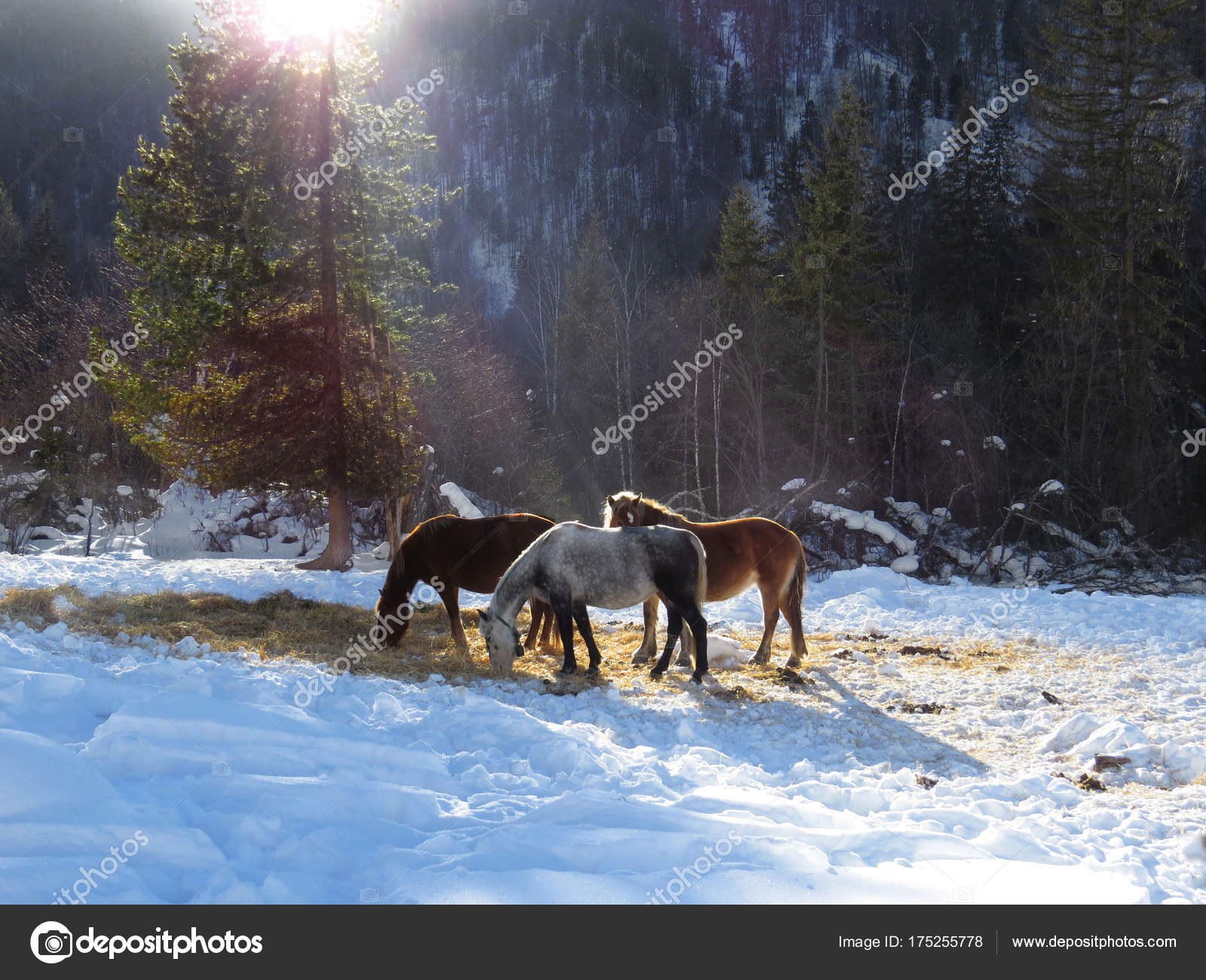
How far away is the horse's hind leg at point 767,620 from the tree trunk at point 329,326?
10.5 meters

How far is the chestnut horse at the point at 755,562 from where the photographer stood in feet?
29.2

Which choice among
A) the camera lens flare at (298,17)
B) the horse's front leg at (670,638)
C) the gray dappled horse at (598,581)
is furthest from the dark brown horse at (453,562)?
the camera lens flare at (298,17)

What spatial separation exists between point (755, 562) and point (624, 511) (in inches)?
63.5

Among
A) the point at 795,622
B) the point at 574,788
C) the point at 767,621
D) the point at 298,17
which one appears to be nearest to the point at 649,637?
the point at 767,621

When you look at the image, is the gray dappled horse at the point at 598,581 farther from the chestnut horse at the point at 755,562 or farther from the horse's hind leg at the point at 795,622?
the horse's hind leg at the point at 795,622

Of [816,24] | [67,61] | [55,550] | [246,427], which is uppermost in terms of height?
[67,61]

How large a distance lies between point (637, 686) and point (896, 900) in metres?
4.40

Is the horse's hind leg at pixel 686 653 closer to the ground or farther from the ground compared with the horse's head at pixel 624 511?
closer to the ground

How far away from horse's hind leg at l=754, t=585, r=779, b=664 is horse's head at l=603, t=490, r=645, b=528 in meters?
1.65

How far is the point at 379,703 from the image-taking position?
6137mm

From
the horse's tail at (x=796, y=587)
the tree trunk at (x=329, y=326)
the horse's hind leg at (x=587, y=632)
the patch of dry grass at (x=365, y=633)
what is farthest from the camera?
the tree trunk at (x=329, y=326)

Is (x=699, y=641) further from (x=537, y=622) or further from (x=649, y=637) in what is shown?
(x=537, y=622)
